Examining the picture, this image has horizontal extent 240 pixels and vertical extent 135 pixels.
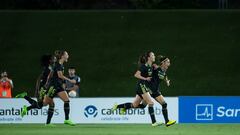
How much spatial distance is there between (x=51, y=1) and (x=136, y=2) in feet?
12.7

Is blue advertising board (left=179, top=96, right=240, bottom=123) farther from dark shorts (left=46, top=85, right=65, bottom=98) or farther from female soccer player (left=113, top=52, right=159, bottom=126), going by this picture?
dark shorts (left=46, top=85, right=65, bottom=98)

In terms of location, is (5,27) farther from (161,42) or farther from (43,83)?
(43,83)

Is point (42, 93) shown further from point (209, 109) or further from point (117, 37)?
point (117, 37)

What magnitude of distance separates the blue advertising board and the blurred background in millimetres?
8881

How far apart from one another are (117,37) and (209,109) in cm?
1066

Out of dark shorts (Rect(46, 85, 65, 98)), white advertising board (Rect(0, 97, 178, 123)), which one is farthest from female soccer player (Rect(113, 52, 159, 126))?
white advertising board (Rect(0, 97, 178, 123))

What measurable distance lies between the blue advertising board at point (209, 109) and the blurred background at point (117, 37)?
8881 mm

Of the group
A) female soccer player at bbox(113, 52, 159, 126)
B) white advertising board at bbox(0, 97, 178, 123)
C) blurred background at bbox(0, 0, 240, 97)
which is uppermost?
blurred background at bbox(0, 0, 240, 97)

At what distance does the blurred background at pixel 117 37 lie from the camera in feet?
111

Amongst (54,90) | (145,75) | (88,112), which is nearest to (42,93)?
(54,90)

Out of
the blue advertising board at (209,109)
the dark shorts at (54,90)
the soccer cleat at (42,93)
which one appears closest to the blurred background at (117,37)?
the blue advertising board at (209,109)

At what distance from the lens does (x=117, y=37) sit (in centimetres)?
3431

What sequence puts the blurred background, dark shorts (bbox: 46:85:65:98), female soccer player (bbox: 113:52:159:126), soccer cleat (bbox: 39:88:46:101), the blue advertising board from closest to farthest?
female soccer player (bbox: 113:52:159:126), dark shorts (bbox: 46:85:65:98), soccer cleat (bbox: 39:88:46:101), the blue advertising board, the blurred background

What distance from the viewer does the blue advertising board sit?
24359mm
